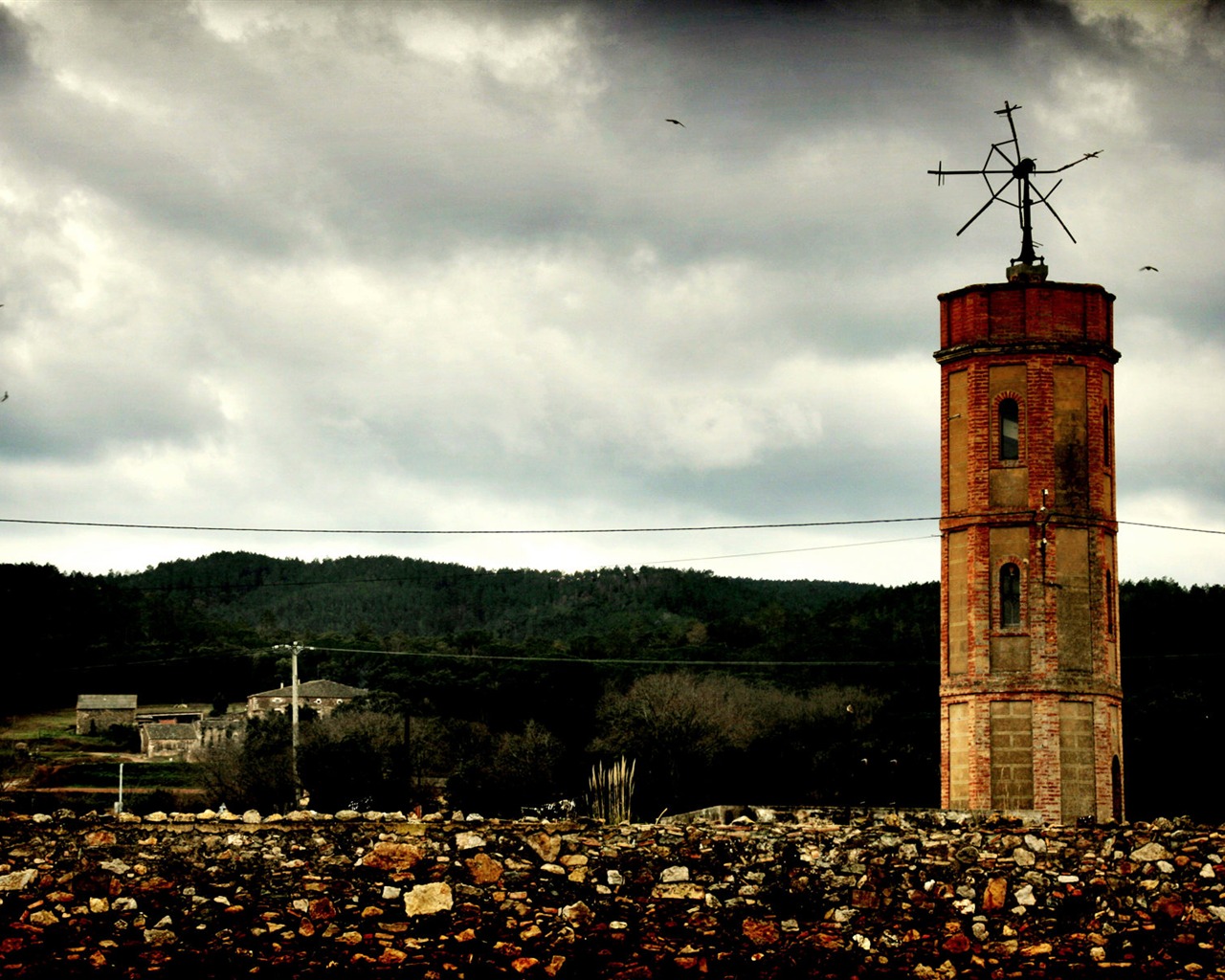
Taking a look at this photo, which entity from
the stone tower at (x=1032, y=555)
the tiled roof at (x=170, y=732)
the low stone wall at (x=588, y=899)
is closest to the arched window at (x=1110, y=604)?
the stone tower at (x=1032, y=555)

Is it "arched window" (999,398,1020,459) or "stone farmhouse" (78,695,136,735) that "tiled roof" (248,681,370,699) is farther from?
"arched window" (999,398,1020,459)

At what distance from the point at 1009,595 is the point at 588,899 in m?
14.5

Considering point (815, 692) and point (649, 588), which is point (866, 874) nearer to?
point (815, 692)

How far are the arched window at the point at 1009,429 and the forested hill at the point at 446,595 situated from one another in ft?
267

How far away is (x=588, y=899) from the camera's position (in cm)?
1814

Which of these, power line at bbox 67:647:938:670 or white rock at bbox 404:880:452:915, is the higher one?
power line at bbox 67:647:938:670

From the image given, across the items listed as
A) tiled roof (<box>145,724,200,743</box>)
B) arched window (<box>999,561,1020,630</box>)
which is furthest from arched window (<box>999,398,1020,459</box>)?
tiled roof (<box>145,724,200,743</box>)

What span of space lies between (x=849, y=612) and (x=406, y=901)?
68.7 metres

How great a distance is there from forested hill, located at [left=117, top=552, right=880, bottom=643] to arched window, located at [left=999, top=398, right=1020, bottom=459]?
3207 inches

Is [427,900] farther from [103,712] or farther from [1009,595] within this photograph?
[103,712]

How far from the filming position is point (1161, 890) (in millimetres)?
18234

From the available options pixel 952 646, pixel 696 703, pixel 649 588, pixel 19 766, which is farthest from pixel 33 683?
pixel 952 646

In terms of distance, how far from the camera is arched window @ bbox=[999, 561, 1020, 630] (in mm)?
30297

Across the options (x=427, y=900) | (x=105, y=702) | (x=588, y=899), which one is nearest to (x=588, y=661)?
(x=105, y=702)
